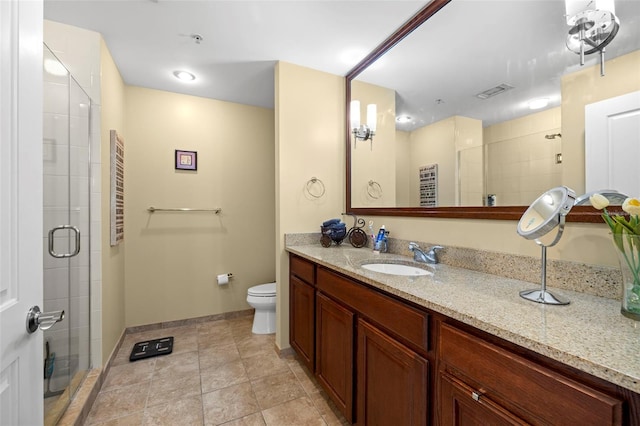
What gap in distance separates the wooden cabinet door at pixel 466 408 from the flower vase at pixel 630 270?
45 cm

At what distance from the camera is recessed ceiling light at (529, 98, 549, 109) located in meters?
1.14

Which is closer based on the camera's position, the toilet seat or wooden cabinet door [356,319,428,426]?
wooden cabinet door [356,319,428,426]

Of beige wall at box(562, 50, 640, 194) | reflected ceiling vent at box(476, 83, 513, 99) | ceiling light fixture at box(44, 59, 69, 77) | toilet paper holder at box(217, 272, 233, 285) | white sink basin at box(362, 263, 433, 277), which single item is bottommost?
toilet paper holder at box(217, 272, 233, 285)

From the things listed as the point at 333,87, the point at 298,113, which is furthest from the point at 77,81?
the point at 333,87

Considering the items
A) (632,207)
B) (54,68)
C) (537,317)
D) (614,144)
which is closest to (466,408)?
(537,317)

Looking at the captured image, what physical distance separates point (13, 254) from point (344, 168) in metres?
2.05

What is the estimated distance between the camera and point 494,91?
4.40ft

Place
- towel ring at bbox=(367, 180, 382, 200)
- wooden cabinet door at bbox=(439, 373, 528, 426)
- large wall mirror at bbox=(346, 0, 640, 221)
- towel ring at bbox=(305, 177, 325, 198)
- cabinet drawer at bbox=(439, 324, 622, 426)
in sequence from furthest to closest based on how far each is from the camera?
towel ring at bbox=(305, 177, 325, 198) → towel ring at bbox=(367, 180, 382, 200) → large wall mirror at bbox=(346, 0, 640, 221) → wooden cabinet door at bbox=(439, 373, 528, 426) → cabinet drawer at bbox=(439, 324, 622, 426)

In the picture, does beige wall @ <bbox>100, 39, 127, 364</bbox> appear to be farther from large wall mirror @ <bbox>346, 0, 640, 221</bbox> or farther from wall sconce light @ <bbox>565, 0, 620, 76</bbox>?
wall sconce light @ <bbox>565, 0, 620, 76</bbox>

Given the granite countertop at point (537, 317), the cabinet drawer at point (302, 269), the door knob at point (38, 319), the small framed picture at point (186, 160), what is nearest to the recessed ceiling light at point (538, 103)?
the granite countertop at point (537, 317)

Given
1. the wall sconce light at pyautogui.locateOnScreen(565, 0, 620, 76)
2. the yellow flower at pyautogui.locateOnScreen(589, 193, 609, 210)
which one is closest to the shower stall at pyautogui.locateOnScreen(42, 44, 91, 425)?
the yellow flower at pyautogui.locateOnScreen(589, 193, 609, 210)

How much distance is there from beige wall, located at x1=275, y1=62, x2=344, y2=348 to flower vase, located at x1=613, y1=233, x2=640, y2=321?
178 centimetres

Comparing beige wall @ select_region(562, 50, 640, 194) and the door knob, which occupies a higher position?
beige wall @ select_region(562, 50, 640, 194)

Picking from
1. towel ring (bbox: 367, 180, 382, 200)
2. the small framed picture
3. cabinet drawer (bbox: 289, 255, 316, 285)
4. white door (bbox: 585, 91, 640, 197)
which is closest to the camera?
white door (bbox: 585, 91, 640, 197)
